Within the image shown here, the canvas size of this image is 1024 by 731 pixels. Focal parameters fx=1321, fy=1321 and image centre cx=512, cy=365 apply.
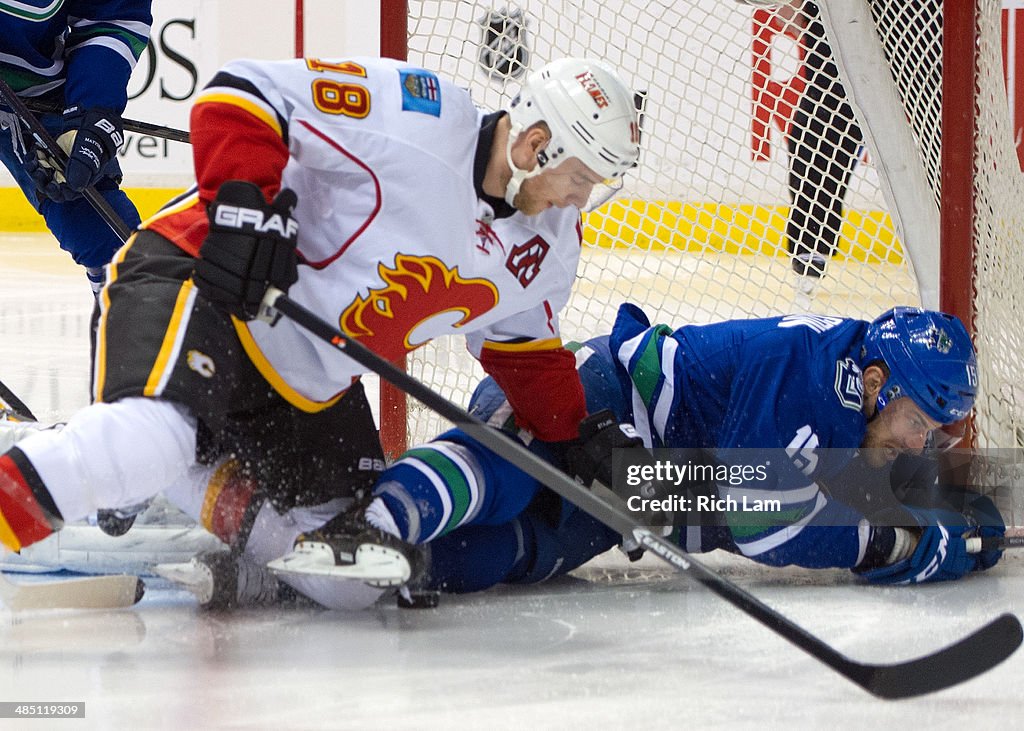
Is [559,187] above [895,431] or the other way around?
above

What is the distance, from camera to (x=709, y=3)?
2.98 m

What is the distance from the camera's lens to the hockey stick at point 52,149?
8.84 feet

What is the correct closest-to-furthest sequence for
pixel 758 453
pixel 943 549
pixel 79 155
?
pixel 758 453 → pixel 943 549 → pixel 79 155

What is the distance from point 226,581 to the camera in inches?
74.5

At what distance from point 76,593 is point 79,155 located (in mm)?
1096

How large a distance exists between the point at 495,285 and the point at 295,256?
0.35 m

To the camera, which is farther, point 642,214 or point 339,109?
point 642,214

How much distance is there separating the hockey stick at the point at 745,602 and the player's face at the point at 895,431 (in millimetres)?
416

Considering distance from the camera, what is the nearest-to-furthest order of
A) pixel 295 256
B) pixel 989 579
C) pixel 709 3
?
pixel 295 256 → pixel 989 579 → pixel 709 3

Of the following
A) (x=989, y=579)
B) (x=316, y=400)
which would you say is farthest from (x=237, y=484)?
(x=989, y=579)

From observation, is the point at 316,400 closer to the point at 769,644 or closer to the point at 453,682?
the point at 453,682

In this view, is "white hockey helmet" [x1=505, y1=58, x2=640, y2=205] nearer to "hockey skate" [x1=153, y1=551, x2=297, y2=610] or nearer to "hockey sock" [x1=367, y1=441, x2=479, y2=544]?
"hockey sock" [x1=367, y1=441, x2=479, y2=544]

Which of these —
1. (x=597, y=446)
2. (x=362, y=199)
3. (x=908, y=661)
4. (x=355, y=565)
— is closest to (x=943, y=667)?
(x=908, y=661)

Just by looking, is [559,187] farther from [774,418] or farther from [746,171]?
[746,171]
